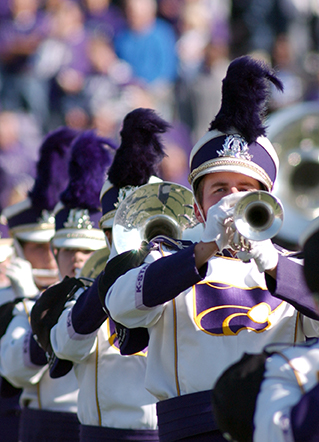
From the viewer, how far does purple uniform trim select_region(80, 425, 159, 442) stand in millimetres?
3684

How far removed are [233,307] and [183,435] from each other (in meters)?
0.43

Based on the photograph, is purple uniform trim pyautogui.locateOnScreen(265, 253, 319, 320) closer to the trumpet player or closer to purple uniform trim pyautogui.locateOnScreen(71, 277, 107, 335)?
the trumpet player

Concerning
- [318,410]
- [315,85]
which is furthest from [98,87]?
[318,410]

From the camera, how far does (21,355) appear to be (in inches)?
Result: 181

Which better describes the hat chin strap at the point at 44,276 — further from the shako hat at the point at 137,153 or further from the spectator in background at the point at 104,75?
the spectator in background at the point at 104,75

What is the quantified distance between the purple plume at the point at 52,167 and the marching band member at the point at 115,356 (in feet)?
4.96

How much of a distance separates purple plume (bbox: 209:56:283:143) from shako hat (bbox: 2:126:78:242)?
8.22 feet

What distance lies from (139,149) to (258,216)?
1264 mm

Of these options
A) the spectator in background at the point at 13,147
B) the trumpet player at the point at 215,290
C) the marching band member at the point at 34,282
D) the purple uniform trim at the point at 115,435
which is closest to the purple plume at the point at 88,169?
the marching band member at the point at 34,282

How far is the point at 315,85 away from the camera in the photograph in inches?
380

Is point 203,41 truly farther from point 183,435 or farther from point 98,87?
point 183,435

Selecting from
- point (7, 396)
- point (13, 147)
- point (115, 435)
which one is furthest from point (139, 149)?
point (13, 147)

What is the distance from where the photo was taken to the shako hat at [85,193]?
14.6ft

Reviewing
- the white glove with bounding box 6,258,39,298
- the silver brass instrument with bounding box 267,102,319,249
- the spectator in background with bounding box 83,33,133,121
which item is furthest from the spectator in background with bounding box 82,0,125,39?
the white glove with bounding box 6,258,39,298
